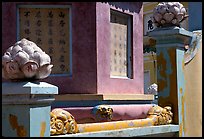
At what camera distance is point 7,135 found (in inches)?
136

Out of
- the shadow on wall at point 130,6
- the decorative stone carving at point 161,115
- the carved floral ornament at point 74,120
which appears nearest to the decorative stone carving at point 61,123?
the carved floral ornament at point 74,120

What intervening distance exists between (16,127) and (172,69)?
2846 millimetres

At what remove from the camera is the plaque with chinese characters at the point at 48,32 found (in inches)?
238

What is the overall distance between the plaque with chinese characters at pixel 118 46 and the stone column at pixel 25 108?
2.97m

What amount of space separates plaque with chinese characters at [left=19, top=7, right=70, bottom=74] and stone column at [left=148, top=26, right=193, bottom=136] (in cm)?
119

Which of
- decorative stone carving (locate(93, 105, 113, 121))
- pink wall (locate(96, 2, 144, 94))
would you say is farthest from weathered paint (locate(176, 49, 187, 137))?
decorative stone carving (locate(93, 105, 113, 121))

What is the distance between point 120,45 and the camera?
6.52m

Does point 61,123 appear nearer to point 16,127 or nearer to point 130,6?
point 16,127

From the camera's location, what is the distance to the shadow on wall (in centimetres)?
642

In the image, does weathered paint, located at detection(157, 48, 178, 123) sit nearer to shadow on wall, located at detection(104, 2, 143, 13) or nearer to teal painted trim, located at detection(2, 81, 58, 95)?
shadow on wall, located at detection(104, 2, 143, 13)

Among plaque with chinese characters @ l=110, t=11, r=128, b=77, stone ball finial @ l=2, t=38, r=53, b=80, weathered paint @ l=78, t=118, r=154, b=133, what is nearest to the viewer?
stone ball finial @ l=2, t=38, r=53, b=80

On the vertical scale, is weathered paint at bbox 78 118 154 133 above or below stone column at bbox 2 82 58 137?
below

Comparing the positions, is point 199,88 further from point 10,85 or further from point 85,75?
point 10,85

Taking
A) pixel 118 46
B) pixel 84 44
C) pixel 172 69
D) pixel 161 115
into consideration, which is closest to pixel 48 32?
pixel 84 44
